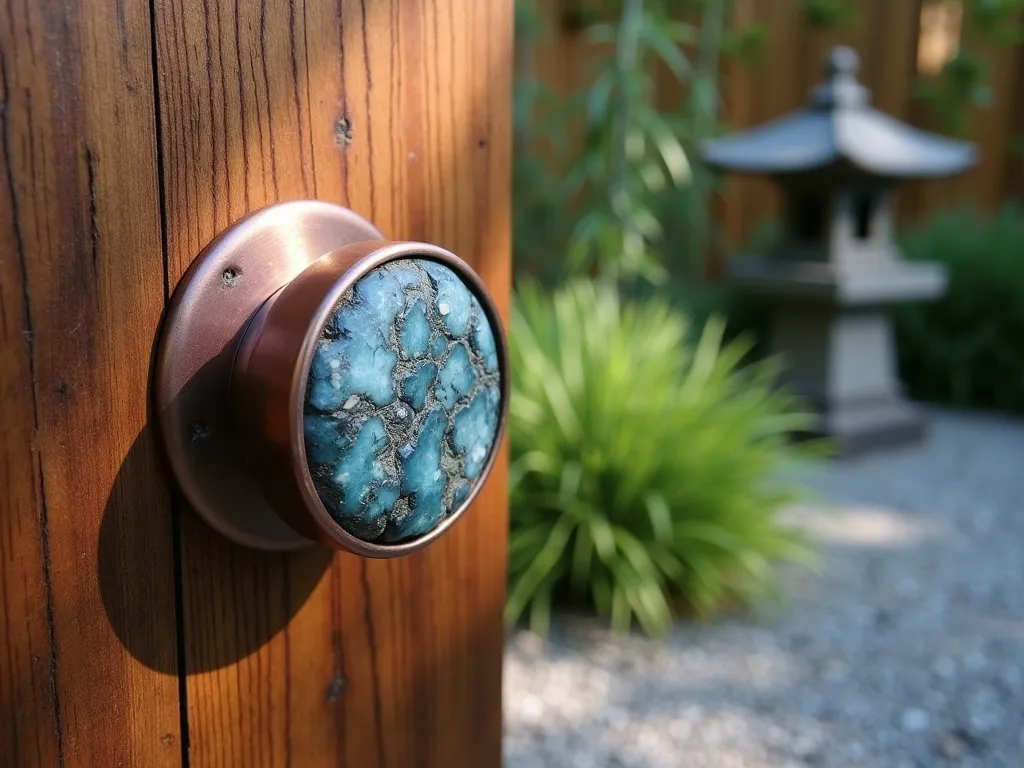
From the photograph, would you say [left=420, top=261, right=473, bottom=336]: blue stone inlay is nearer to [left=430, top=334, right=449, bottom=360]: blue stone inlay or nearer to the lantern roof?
[left=430, top=334, right=449, bottom=360]: blue stone inlay

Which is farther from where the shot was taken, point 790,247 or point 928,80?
point 928,80

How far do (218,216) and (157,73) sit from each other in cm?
9

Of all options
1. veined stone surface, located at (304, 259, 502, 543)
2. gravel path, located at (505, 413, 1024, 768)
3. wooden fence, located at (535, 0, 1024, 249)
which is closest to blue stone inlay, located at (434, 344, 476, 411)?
veined stone surface, located at (304, 259, 502, 543)

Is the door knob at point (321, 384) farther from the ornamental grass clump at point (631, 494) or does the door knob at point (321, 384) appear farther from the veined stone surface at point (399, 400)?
Answer: the ornamental grass clump at point (631, 494)

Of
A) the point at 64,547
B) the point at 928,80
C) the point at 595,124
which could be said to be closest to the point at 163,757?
the point at 64,547

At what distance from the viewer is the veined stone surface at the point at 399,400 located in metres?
0.55

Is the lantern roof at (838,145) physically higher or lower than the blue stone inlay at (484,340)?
higher

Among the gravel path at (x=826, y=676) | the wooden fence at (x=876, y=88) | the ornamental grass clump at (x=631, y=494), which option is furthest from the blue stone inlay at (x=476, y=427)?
the wooden fence at (x=876, y=88)

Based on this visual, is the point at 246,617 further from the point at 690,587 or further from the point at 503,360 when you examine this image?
the point at 690,587

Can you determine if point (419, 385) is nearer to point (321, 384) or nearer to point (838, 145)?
point (321, 384)

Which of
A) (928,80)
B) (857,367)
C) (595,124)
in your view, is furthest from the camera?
(928,80)

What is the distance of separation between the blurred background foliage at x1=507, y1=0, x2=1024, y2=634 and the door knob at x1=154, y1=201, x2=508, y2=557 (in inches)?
Result: 56.6

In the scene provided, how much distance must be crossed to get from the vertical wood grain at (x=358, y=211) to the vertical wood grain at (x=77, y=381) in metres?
0.03

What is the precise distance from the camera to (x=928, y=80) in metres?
5.54
